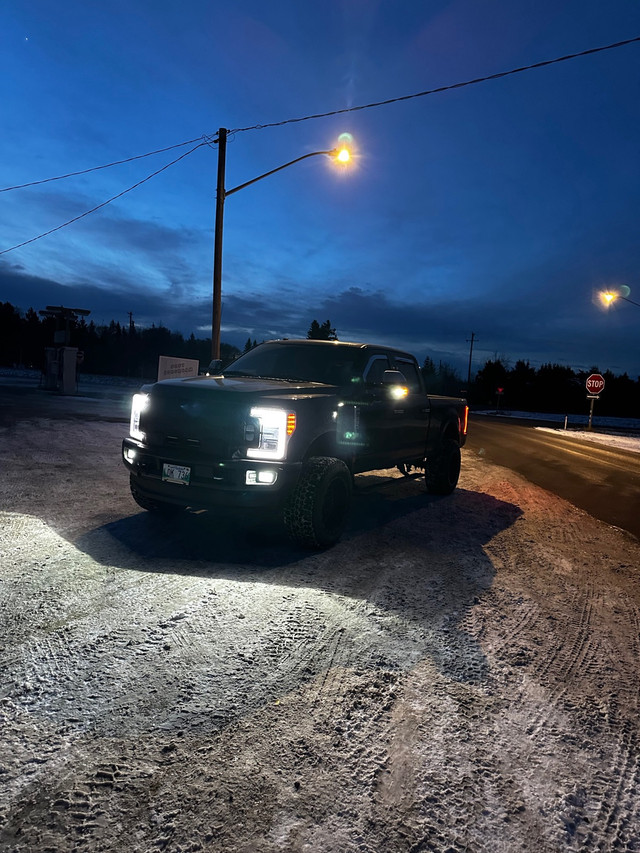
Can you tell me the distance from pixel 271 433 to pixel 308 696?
7.87 feet

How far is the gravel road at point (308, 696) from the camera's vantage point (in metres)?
Result: 1.93

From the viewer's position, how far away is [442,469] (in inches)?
316

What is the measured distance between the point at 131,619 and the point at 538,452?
14.7 m

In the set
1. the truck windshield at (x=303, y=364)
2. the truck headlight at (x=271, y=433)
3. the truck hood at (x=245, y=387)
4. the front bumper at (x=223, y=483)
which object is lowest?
the front bumper at (x=223, y=483)

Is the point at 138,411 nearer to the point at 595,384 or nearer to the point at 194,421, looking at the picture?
the point at 194,421

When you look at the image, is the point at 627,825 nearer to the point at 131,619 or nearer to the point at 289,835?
the point at 289,835

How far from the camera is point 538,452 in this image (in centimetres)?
1598

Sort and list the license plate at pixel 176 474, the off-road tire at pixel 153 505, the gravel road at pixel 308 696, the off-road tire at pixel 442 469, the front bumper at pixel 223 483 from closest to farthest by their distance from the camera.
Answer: the gravel road at pixel 308 696 < the front bumper at pixel 223 483 < the license plate at pixel 176 474 < the off-road tire at pixel 153 505 < the off-road tire at pixel 442 469

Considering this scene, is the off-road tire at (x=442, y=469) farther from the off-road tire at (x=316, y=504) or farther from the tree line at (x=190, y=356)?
the tree line at (x=190, y=356)

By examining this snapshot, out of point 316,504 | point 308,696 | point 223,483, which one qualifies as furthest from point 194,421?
point 308,696

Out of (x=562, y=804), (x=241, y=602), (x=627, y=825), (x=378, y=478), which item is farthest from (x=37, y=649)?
(x=378, y=478)

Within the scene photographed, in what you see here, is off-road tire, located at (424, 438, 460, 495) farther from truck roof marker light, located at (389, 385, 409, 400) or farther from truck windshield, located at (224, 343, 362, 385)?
truck windshield, located at (224, 343, 362, 385)

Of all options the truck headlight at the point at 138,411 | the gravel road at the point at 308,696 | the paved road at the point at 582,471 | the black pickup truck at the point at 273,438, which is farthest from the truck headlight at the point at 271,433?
the paved road at the point at 582,471

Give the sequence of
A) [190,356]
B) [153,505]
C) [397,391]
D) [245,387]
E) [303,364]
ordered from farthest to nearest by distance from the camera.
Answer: [190,356]
[303,364]
[397,391]
[153,505]
[245,387]
